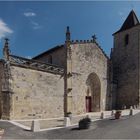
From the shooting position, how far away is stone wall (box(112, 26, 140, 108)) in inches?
1441

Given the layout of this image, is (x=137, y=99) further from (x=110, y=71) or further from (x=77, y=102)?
(x=77, y=102)

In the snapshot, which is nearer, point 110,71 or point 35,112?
point 35,112

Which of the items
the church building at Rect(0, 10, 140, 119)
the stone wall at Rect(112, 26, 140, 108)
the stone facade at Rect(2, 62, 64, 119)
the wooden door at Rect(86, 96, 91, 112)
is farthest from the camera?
the stone wall at Rect(112, 26, 140, 108)

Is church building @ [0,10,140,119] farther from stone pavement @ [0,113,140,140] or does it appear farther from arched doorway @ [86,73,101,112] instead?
stone pavement @ [0,113,140,140]

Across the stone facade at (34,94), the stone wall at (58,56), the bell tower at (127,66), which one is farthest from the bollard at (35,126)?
the bell tower at (127,66)

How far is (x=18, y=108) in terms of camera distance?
23.1m

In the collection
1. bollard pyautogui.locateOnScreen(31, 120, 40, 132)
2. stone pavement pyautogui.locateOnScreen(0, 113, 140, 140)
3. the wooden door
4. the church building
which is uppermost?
the church building

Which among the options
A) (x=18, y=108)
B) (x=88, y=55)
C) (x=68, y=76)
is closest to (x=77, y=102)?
(x=68, y=76)

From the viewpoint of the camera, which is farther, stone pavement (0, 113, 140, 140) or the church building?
the church building

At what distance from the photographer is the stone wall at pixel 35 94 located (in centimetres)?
2314

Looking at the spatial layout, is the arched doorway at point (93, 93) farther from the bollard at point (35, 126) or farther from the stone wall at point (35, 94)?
the bollard at point (35, 126)

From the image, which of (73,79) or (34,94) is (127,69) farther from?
(34,94)

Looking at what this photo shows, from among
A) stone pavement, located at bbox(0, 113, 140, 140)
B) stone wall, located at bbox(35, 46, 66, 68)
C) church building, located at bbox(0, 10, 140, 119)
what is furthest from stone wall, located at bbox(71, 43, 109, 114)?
stone pavement, located at bbox(0, 113, 140, 140)

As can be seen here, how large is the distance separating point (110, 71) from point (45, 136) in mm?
21988
